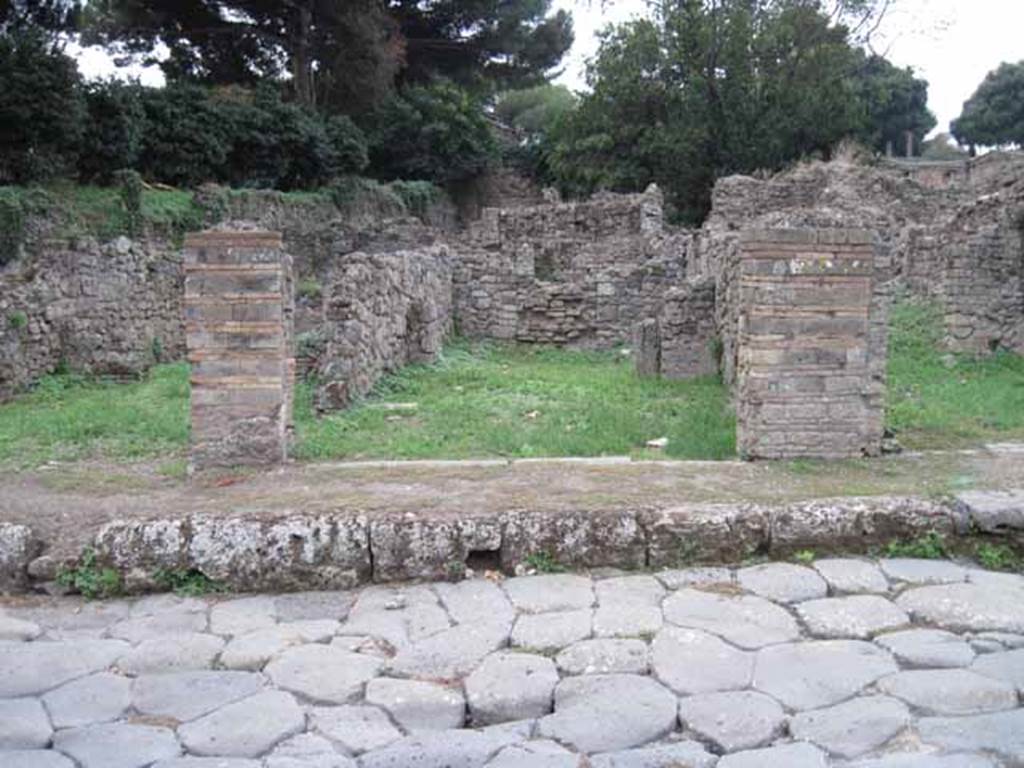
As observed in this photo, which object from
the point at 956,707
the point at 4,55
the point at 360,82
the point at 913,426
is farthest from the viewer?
the point at 360,82

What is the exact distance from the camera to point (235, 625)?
3.61 m

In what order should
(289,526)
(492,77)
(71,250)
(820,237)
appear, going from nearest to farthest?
(289,526) < (820,237) < (71,250) < (492,77)

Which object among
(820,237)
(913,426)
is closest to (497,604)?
(820,237)

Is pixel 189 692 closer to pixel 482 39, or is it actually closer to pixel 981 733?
pixel 981 733

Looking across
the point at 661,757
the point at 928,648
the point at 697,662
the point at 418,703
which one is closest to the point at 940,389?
the point at 928,648

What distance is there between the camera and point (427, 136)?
29750 mm

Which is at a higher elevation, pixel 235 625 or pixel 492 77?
pixel 492 77

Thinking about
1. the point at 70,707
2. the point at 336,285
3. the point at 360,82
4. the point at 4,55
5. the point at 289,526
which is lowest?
the point at 70,707

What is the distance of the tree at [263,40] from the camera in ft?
85.3

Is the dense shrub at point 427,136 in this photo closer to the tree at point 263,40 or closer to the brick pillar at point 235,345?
the tree at point 263,40

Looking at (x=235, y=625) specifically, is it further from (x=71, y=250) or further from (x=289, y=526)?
(x=71, y=250)

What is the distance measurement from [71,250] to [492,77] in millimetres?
23265

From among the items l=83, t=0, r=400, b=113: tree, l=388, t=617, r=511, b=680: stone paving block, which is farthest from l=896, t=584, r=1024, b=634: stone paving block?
→ l=83, t=0, r=400, b=113: tree

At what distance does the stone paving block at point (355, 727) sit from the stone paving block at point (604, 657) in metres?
0.65
